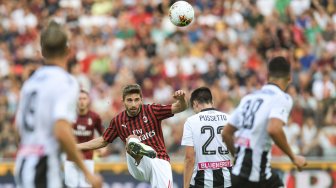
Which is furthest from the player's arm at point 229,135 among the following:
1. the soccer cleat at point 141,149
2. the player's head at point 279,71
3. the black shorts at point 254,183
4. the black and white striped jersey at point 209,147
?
the black and white striped jersey at point 209,147

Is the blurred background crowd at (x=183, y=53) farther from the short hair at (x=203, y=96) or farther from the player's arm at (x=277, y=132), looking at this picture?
the player's arm at (x=277, y=132)

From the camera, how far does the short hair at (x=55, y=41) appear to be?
704cm

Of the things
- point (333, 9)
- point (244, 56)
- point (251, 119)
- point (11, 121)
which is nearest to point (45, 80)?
point (251, 119)

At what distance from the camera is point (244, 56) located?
2014 centimetres

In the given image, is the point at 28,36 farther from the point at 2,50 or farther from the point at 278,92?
the point at 278,92

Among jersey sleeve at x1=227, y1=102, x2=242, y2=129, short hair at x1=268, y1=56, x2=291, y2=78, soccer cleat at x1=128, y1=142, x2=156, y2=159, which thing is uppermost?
short hair at x1=268, y1=56, x2=291, y2=78

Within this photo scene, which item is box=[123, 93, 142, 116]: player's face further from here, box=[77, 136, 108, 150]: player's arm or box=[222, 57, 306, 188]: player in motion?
box=[222, 57, 306, 188]: player in motion

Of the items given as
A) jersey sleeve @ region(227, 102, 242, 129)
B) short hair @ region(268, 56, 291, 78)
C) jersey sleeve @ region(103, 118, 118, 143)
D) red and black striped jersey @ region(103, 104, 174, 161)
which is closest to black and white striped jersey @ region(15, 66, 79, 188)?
jersey sleeve @ region(227, 102, 242, 129)

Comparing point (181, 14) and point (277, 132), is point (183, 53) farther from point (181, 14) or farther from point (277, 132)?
point (277, 132)

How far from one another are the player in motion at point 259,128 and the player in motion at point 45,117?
2.09 meters

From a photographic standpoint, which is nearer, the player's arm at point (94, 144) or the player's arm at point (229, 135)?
the player's arm at point (229, 135)

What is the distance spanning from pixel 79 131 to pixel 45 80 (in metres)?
7.29

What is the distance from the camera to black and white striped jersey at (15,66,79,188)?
6980 mm

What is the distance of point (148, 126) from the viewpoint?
10.9 m
